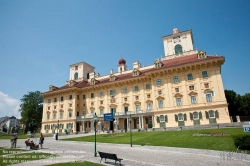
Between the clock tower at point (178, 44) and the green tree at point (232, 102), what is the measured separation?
70.3 ft

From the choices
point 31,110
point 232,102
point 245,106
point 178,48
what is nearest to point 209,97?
point 178,48

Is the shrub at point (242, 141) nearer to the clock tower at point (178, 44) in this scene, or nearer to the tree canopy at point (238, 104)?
the clock tower at point (178, 44)

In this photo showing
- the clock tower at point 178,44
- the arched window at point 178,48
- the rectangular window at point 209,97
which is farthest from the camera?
the arched window at point 178,48

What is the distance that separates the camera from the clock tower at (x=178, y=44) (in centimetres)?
4366

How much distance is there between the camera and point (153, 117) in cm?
3706

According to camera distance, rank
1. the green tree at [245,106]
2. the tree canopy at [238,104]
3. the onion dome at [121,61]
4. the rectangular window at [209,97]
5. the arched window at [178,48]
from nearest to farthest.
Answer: the rectangular window at [209,97] < the arched window at [178,48] < the green tree at [245,106] < the tree canopy at [238,104] < the onion dome at [121,61]

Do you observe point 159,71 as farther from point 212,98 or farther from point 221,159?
point 221,159

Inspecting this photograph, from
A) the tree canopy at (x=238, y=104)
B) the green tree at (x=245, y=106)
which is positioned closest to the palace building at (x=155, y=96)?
the tree canopy at (x=238, y=104)

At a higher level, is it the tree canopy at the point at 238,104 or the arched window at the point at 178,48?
the arched window at the point at 178,48

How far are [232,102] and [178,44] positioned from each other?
25.4 metres

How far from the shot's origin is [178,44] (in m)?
45.0

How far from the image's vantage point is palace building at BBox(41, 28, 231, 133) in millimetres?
32594

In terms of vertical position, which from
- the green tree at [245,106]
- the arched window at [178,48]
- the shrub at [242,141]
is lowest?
the shrub at [242,141]

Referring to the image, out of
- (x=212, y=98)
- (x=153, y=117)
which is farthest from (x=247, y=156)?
(x=153, y=117)
